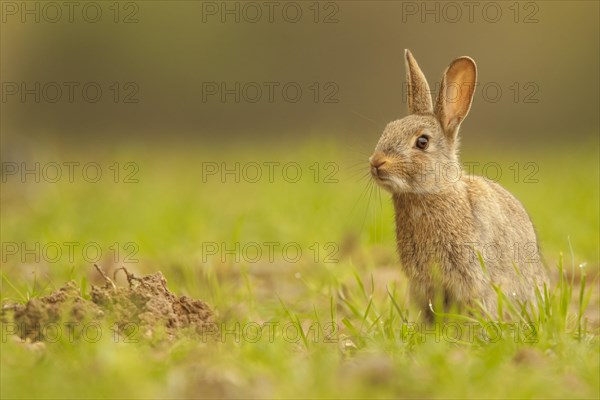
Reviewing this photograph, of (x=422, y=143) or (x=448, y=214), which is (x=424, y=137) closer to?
(x=422, y=143)

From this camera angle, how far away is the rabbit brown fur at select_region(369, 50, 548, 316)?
3.99 m

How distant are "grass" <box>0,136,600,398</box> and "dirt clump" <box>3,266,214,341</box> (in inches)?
4.1

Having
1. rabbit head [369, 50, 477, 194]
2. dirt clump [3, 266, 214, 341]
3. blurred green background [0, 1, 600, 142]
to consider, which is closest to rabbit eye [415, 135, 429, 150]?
rabbit head [369, 50, 477, 194]

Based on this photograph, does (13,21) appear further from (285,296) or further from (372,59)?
(285,296)

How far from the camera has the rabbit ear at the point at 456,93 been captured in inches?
167

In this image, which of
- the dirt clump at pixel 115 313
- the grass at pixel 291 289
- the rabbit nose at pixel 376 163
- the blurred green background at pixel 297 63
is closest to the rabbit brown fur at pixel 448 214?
the rabbit nose at pixel 376 163

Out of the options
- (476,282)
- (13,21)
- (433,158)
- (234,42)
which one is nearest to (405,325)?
(476,282)

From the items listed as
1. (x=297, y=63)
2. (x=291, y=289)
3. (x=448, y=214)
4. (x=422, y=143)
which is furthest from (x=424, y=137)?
(x=297, y=63)

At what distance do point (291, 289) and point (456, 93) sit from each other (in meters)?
1.52

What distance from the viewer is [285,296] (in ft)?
15.8

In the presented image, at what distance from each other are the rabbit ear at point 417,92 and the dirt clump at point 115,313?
5.09 ft

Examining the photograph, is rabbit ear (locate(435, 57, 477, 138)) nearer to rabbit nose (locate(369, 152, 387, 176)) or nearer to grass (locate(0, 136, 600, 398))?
rabbit nose (locate(369, 152, 387, 176))

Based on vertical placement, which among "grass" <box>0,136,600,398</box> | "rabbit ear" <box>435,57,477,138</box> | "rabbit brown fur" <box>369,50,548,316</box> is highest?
"rabbit ear" <box>435,57,477,138</box>

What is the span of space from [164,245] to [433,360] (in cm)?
361
